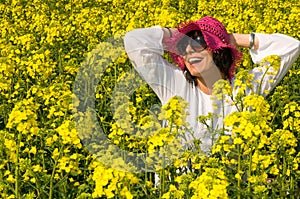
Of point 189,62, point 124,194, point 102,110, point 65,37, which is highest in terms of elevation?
point 65,37

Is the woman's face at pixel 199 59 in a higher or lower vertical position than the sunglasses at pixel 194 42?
lower

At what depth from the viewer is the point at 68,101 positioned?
3.37 meters

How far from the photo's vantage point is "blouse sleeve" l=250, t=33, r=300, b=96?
10.5ft

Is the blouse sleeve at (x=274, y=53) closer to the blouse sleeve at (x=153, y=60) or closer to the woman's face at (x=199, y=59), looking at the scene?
the woman's face at (x=199, y=59)

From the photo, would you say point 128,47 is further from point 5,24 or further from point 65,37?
point 5,24

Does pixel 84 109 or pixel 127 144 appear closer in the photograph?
pixel 127 144

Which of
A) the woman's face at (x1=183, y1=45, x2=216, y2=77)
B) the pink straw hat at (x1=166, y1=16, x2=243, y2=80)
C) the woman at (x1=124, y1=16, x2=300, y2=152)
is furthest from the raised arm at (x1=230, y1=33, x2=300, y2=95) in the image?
the woman's face at (x1=183, y1=45, x2=216, y2=77)

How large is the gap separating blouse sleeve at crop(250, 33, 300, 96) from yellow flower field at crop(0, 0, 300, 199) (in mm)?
136

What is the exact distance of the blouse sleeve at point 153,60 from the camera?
304 centimetres

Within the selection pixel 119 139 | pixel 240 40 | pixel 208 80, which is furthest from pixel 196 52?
pixel 119 139

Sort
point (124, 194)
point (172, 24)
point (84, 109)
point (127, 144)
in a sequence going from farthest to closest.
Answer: point (172, 24), point (84, 109), point (127, 144), point (124, 194)

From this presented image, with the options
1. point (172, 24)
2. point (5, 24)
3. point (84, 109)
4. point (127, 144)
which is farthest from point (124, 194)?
Answer: point (5, 24)

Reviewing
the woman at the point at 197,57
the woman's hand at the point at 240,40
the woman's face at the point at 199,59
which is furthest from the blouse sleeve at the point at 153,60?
the woman's hand at the point at 240,40

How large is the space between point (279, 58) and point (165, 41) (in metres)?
0.60
